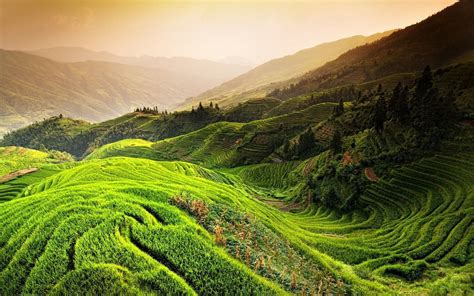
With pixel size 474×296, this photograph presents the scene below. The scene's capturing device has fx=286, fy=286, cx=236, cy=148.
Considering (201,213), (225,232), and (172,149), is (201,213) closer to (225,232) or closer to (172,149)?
(225,232)

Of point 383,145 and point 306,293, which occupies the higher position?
point 306,293

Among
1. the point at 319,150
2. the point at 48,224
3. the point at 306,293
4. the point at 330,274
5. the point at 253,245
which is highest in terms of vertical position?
the point at 48,224

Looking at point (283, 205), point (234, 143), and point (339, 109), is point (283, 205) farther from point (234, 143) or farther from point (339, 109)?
point (234, 143)

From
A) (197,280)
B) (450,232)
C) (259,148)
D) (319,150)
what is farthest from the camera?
(259,148)

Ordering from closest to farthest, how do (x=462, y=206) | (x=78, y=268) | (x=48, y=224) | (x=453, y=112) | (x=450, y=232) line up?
(x=78, y=268) < (x=48, y=224) < (x=450, y=232) < (x=462, y=206) < (x=453, y=112)

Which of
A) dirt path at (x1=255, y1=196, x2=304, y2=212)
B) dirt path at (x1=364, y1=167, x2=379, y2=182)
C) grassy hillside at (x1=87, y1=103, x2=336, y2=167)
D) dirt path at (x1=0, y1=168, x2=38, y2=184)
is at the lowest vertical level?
dirt path at (x1=255, y1=196, x2=304, y2=212)

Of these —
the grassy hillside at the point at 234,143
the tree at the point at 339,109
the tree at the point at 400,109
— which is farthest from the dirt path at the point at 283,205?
the tree at the point at 339,109

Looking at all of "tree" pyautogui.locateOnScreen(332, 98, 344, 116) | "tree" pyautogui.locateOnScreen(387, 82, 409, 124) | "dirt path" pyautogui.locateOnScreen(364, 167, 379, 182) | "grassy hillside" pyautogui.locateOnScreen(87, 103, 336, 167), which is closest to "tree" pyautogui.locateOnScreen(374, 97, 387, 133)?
"tree" pyautogui.locateOnScreen(387, 82, 409, 124)

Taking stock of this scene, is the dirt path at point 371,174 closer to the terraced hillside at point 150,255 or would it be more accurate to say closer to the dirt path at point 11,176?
the terraced hillside at point 150,255

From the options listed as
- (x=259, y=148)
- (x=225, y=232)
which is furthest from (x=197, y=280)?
(x=259, y=148)

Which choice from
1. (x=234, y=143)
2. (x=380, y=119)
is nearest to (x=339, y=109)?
(x=380, y=119)

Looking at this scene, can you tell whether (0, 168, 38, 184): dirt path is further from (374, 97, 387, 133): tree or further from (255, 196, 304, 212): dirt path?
(374, 97, 387, 133): tree
